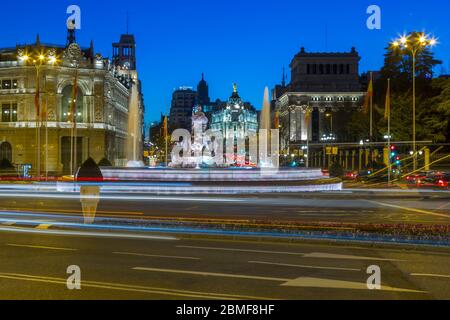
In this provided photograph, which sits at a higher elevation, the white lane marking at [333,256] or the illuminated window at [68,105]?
the illuminated window at [68,105]

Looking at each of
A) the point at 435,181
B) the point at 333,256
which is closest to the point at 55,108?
the point at 435,181

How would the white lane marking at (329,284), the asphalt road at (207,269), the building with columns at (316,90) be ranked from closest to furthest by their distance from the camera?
the asphalt road at (207,269), the white lane marking at (329,284), the building with columns at (316,90)

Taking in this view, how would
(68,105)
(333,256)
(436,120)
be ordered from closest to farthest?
1. (333,256)
2. (436,120)
3. (68,105)

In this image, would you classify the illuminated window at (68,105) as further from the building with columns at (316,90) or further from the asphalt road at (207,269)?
the asphalt road at (207,269)

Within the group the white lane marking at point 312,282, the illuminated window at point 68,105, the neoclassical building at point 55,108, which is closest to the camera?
the white lane marking at point 312,282

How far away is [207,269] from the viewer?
1388 centimetres

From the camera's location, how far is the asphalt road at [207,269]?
11227 millimetres

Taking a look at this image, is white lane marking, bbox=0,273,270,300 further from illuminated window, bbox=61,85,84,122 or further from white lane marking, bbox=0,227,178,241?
illuminated window, bbox=61,85,84,122

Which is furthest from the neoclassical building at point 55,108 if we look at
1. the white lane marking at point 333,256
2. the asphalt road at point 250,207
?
the white lane marking at point 333,256

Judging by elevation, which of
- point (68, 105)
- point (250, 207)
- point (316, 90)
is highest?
point (316, 90)

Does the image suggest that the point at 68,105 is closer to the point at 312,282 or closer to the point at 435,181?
the point at 435,181

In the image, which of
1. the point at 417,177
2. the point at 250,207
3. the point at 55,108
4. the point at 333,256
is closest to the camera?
the point at 333,256

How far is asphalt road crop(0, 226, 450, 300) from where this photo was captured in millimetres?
11227
